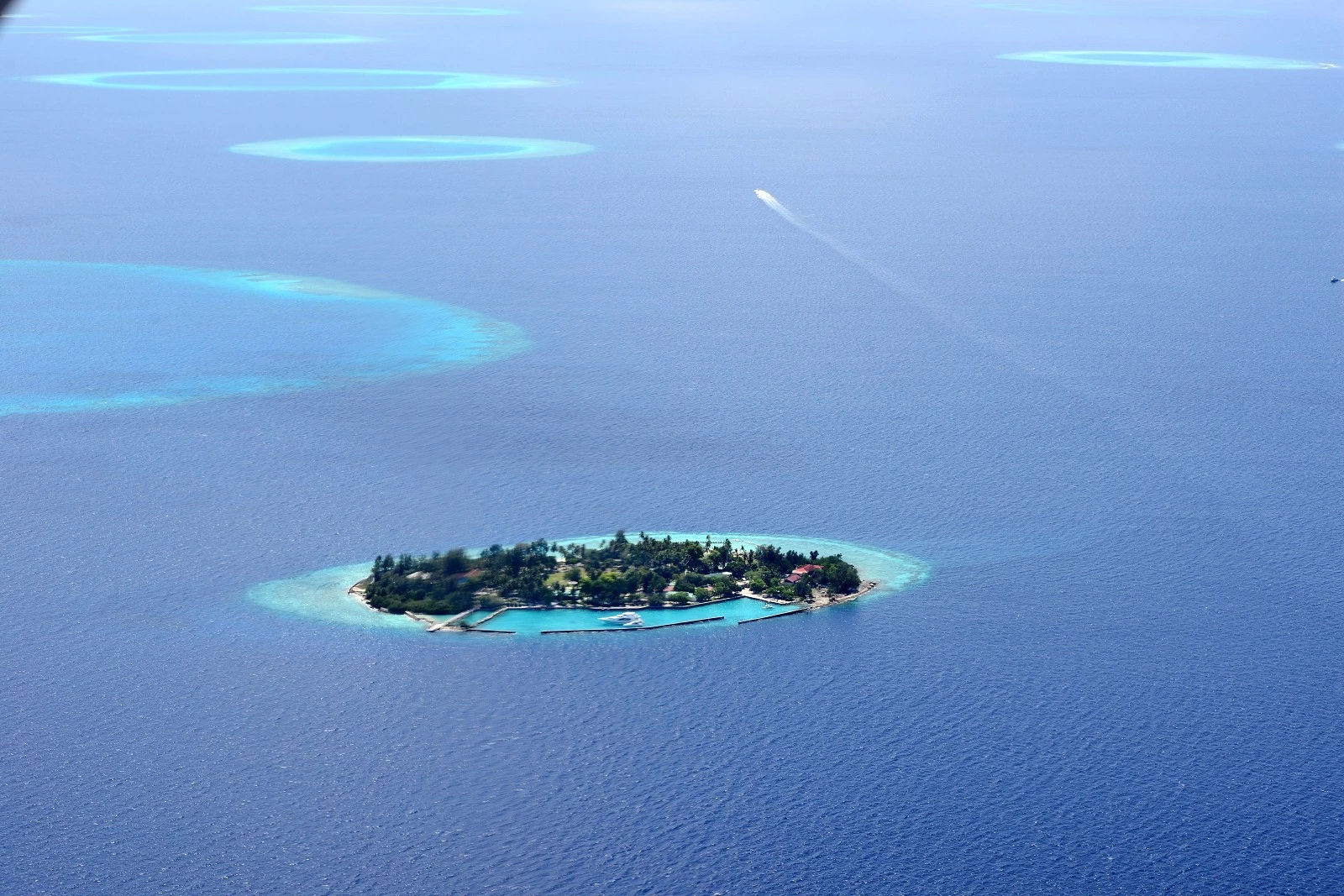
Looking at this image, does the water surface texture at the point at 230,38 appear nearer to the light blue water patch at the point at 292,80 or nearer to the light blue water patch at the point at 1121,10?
the light blue water patch at the point at 292,80

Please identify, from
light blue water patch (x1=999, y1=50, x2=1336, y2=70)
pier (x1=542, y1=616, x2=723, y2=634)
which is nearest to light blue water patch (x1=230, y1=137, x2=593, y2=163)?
pier (x1=542, y1=616, x2=723, y2=634)

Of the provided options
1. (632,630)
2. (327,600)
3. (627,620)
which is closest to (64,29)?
(327,600)

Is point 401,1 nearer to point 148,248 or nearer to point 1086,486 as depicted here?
point 148,248

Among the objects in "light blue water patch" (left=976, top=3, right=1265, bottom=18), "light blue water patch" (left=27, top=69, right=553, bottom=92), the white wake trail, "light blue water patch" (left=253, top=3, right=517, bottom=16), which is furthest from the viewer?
"light blue water patch" (left=976, top=3, right=1265, bottom=18)

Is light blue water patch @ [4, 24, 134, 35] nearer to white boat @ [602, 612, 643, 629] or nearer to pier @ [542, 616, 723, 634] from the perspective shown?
white boat @ [602, 612, 643, 629]

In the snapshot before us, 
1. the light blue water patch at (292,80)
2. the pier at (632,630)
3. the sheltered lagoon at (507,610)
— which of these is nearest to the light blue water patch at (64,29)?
the light blue water patch at (292,80)

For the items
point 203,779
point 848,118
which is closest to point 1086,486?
point 203,779

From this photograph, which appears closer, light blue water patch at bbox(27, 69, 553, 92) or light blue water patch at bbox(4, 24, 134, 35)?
light blue water patch at bbox(27, 69, 553, 92)
